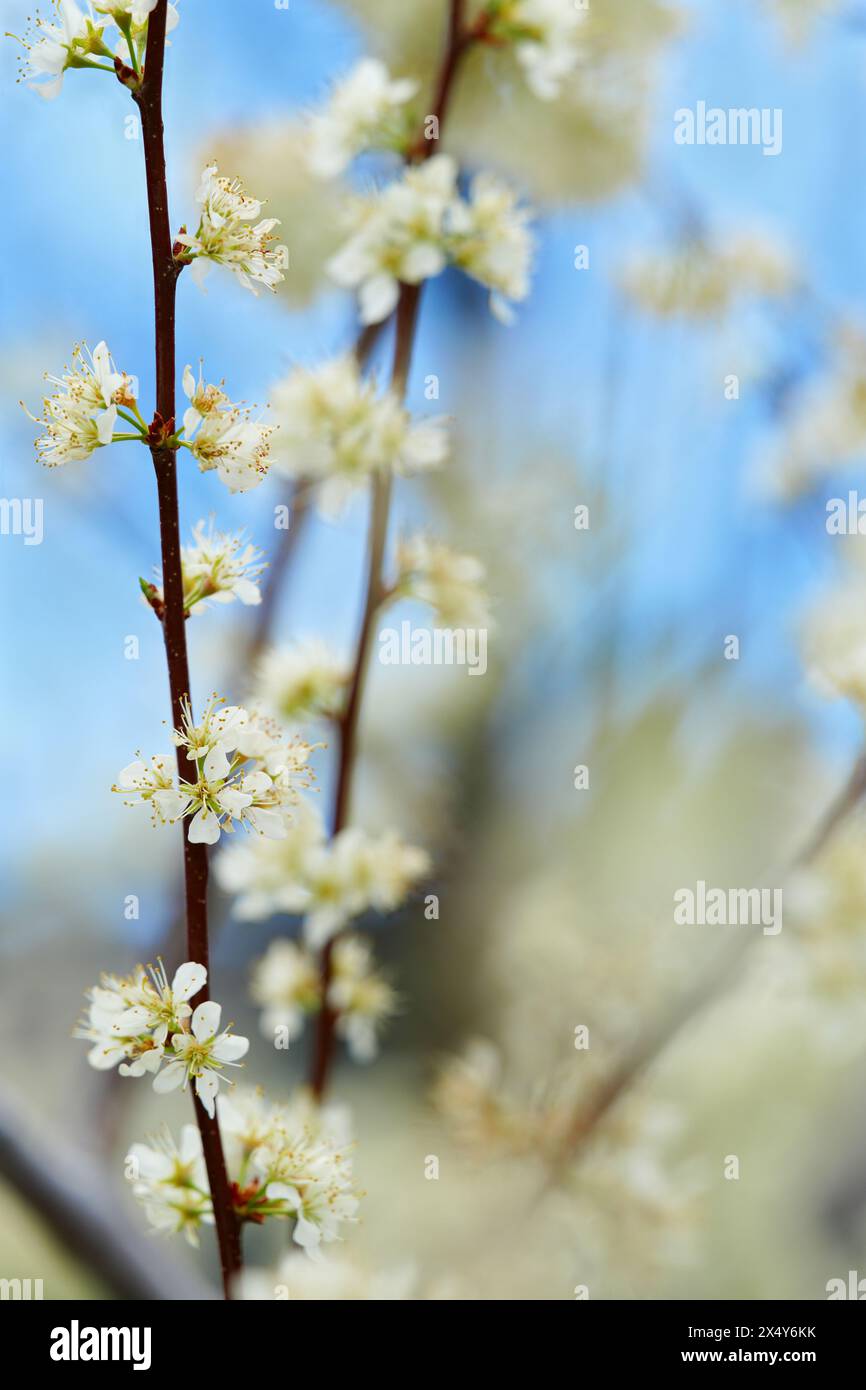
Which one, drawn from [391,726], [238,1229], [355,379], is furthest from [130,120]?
[238,1229]

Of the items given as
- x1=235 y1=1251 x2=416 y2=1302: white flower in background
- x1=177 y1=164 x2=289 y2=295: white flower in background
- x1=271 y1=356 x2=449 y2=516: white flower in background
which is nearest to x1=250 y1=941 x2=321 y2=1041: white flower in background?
x1=235 y1=1251 x2=416 y2=1302: white flower in background

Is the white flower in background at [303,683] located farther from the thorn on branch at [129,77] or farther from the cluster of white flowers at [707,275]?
the cluster of white flowers at [707,275]

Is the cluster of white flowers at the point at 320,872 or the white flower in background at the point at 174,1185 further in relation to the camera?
the cluster of white flowers at the point at 320,872

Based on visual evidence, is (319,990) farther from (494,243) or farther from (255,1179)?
(494,243)

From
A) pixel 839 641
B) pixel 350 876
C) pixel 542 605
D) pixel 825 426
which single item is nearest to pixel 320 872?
pixel 350 876

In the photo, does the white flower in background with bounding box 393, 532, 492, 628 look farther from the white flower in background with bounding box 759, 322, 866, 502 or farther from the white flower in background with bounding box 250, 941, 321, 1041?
the white flower in background with bounding box 759, 322, 866, 502

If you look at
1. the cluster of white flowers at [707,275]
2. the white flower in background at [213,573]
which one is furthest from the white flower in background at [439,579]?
the cluster of white flowers at [707,275]

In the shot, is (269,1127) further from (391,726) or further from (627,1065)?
(391,726)
